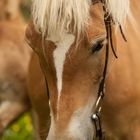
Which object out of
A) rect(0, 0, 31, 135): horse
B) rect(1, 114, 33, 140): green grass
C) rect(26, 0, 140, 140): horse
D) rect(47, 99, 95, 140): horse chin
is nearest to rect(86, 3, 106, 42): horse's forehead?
rect(26, 0, 140, 140): horse

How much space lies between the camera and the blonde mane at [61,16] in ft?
13.9

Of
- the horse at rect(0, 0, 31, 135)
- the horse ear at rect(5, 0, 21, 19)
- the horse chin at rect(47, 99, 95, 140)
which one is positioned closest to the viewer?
the horse chin at rect(47, 99, 95, 140)

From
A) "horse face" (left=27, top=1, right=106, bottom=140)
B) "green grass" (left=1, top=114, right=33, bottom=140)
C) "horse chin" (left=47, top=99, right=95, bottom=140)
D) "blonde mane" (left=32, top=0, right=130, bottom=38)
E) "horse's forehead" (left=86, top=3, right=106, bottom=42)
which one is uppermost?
"blonde mane" (left=32, top=0, right=130, bottom=38)

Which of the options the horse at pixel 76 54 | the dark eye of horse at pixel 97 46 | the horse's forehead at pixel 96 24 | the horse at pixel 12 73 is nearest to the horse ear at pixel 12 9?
the horse at pixel 12 73

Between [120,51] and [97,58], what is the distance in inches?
19.7

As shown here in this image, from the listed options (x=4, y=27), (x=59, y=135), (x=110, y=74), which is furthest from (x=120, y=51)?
(x=4, y=27)

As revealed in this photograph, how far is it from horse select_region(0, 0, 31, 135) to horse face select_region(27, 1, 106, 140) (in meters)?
2.07

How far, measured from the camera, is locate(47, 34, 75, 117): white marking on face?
4184 millimetres

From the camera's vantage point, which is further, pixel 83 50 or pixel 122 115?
pixel 122 115

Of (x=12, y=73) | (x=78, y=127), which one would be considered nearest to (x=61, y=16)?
(x=78, y=127)

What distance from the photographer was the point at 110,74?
471 centimetres

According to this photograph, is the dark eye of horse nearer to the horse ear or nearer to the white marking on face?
the white marking on face

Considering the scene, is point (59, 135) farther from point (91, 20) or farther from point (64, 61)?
point (91, 20)

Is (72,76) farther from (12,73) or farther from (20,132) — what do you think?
(20,132)
